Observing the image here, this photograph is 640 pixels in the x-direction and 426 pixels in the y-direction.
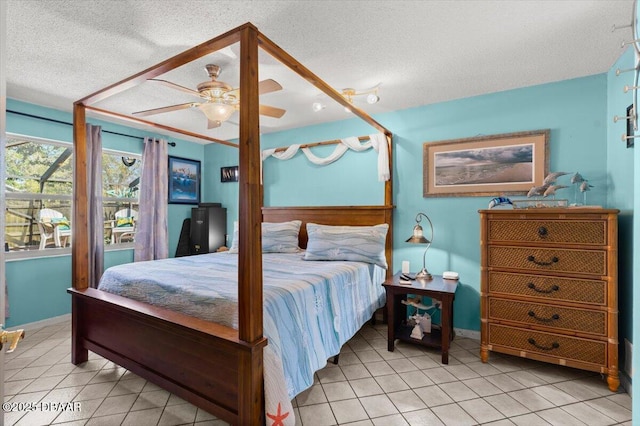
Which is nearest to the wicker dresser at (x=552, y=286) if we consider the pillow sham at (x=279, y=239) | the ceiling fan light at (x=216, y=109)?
the pillow sham at (x=279, y=239)

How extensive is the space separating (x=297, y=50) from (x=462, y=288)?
2612mm

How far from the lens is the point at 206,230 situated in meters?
4.37

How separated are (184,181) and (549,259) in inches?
183

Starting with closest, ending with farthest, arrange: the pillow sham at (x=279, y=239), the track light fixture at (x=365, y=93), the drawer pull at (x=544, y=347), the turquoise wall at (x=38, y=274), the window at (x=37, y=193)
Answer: the drawer pull at (x=544, y=347) < the track light fixture at (x=365, y=93) < the turquoise wall at (x=38, y=274) < the window at (x=37, y=193) < the pillow sham at (x=279, y=239)

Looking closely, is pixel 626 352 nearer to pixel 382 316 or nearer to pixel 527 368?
pixel 527 368

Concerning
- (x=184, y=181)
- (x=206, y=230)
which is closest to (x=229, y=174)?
(x=184, y=181)

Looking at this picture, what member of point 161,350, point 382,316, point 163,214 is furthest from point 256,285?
point 163,214

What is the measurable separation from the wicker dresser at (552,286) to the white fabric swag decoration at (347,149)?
1200mm

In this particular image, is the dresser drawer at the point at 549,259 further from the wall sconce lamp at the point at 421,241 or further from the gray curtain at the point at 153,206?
the gray curtain at the point at 153,206

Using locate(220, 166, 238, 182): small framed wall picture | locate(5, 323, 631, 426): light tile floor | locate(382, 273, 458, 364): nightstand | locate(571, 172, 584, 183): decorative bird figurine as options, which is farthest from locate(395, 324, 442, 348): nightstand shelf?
locate(220, 166, 238, 182): small framed wall picture

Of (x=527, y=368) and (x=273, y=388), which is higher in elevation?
(x=273, y=388)

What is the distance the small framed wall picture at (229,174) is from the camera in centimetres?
471

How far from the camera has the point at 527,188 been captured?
2723 millimetres

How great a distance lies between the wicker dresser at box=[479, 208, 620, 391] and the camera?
6.63ft
